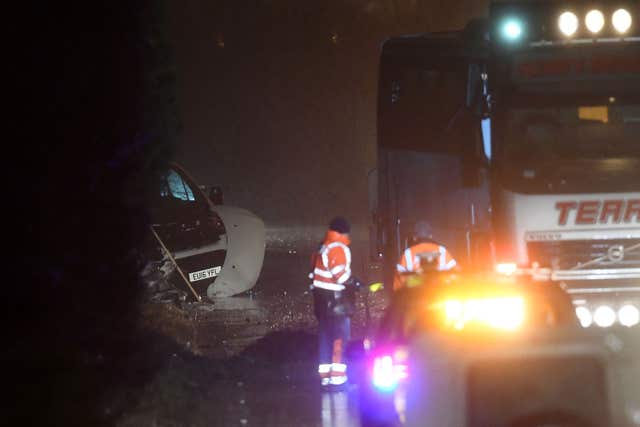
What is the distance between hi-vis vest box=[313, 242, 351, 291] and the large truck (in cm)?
134

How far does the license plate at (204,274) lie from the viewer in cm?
1756

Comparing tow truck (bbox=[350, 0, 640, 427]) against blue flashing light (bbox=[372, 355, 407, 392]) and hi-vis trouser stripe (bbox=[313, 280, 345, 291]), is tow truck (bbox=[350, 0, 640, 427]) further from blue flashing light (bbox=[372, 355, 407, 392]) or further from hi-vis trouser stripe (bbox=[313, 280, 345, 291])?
hi-vis trouser stripe (bbox=[313, 280, 345, 291])

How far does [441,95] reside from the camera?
12.9 metres

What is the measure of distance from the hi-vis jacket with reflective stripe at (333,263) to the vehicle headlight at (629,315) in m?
2.77

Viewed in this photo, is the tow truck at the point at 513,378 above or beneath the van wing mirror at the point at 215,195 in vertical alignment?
beneath

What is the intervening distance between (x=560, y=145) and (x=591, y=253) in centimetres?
106

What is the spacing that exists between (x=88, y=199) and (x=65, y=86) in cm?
111

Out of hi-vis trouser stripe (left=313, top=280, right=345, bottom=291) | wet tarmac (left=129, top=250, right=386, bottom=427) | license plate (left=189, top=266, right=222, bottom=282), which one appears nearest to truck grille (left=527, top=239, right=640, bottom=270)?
wet tarmac (left=129, top=250, right=386, bottom=427)

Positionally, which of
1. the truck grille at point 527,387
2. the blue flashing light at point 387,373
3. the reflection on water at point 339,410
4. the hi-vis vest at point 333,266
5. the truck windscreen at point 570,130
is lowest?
the truck grille at point 527,387

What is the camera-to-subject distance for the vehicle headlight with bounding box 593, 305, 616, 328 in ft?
34.0

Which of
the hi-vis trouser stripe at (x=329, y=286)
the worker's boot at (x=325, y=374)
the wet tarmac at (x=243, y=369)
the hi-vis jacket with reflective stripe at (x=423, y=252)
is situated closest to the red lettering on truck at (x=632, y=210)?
the hi-vis jacket with reflective stripe at (x=423, y=252)

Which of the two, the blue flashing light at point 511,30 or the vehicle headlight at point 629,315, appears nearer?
the vehicle headlight at point 629,315

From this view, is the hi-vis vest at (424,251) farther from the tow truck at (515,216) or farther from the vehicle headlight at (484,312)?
the vehicle headlight at (484,312)

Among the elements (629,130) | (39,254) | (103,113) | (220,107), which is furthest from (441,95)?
(220,107)
